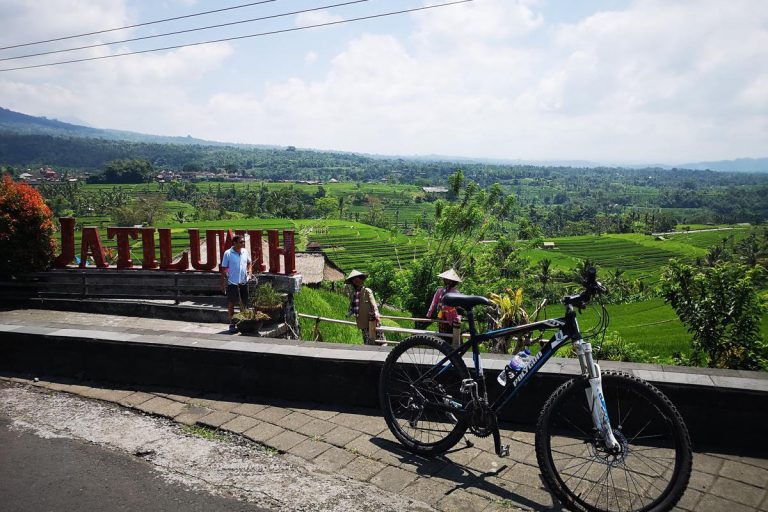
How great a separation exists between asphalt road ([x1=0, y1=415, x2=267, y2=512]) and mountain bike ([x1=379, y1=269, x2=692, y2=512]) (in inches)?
52.9

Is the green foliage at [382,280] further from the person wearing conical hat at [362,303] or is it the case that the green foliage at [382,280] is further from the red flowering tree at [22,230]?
the person wearing conical hat at [362,303]

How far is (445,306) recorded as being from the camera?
7492mm

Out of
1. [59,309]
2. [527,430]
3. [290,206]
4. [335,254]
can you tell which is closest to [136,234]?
[59,309]

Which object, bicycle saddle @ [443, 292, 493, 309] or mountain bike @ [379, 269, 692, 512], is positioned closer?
mountain bike @ [379, 269, 692, 512]

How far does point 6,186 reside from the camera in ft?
38.5

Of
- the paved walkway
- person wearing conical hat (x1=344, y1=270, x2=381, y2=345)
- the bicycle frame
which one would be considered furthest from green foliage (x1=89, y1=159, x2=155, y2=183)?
the bicycle frame

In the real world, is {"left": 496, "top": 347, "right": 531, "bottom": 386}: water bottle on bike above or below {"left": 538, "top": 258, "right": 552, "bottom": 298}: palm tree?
above

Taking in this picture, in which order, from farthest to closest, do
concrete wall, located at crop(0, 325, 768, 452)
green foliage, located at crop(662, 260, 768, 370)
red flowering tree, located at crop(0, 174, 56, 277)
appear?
1. green foliage, located at crop(662, 260, 768, 370)
2. red flowering tree, located at crop(0, 174, 56, 277)
3. concrete wall, located at crop(0, 325, 768, 452)

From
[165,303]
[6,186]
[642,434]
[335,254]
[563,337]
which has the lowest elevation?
[335,254]

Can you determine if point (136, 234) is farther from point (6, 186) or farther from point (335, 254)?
point (335, 254)

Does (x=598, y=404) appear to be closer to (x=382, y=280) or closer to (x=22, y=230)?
(x=22, y=230)

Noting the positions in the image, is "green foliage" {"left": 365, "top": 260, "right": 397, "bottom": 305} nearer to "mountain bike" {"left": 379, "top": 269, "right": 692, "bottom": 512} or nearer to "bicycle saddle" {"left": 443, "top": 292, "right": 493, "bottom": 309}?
"mountain bike" {"left": 379, "top": 269, "right": 692, "bottom": 512}

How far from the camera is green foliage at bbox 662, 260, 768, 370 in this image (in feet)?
39.2

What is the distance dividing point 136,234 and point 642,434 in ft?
39.4
